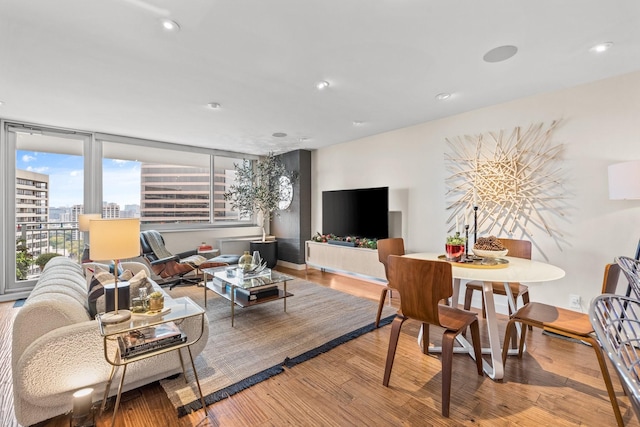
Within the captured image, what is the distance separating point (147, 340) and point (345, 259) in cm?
336

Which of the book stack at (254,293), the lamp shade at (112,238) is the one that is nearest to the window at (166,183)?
the book stack at (254,293)

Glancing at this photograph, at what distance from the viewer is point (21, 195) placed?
4.11 metres

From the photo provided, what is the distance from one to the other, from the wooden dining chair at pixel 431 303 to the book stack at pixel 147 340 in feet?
4.68

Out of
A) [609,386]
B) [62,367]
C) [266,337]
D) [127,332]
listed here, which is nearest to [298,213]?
[266,337]

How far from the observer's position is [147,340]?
168cm

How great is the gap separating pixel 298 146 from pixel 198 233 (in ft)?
8.48

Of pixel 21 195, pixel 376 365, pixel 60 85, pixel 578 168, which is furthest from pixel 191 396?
pixel 21 195

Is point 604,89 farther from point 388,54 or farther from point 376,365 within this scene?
point 376,365

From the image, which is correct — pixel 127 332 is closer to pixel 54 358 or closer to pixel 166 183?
pixel 54 358

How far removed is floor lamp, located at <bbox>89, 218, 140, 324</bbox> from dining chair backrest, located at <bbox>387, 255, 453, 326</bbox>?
168 centimetres

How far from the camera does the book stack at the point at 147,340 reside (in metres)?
1.61

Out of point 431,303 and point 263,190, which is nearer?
point 431,303

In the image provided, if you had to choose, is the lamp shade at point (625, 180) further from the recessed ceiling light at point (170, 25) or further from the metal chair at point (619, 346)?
the recessed ceiling light at point (170, 25)

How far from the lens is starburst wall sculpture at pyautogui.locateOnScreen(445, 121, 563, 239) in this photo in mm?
3090
